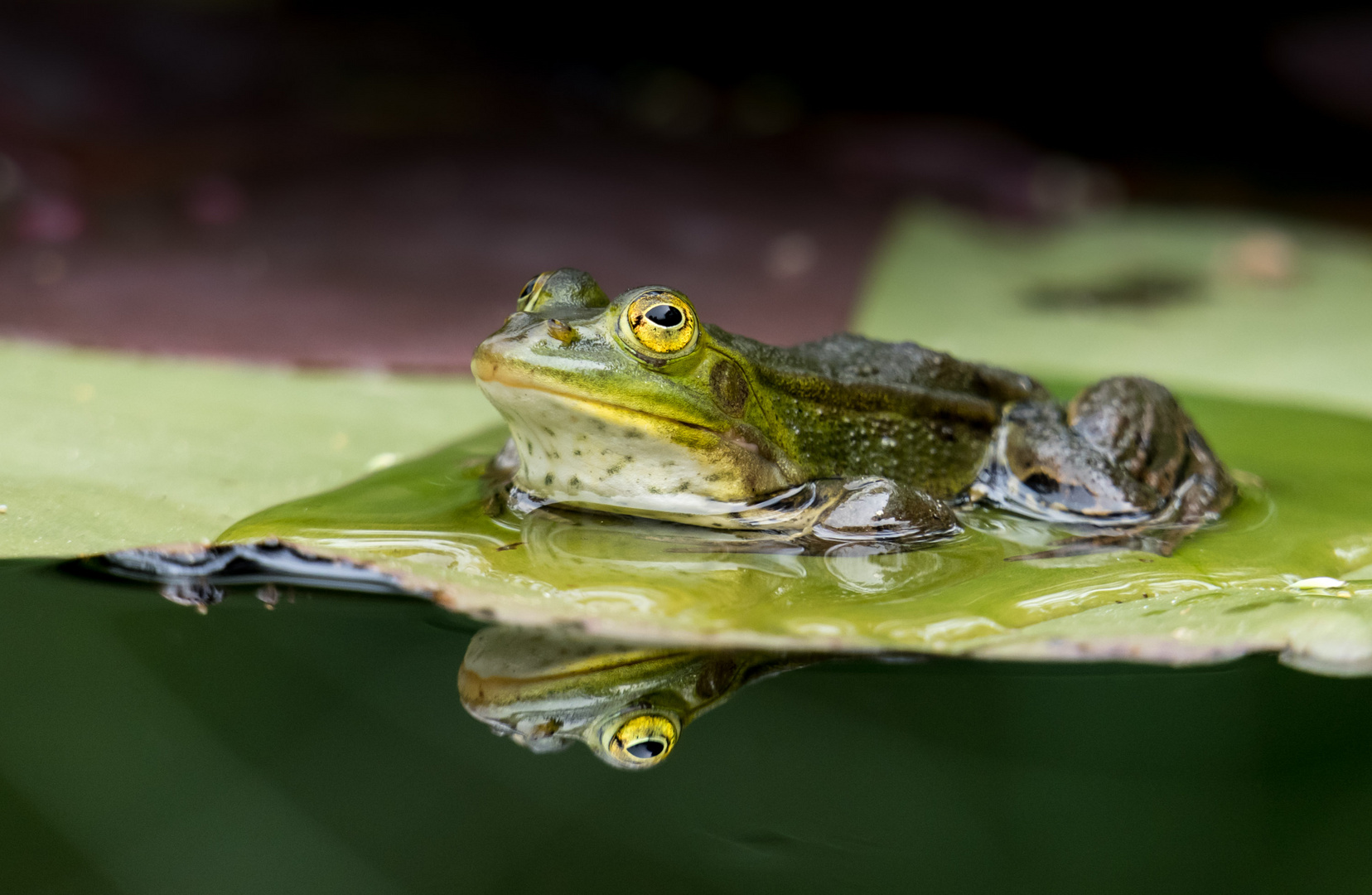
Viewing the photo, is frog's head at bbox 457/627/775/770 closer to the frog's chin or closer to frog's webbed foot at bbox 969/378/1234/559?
the frog's chin

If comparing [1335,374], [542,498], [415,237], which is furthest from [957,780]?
[415,237]

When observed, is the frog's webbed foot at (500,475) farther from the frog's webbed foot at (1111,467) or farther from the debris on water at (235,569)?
the frog's webbed foot at (1111,467)

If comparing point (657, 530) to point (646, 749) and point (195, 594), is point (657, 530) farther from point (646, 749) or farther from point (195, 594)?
point (195, 594)

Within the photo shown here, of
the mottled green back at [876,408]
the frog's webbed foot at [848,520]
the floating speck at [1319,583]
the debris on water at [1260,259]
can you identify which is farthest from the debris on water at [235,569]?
the debris on water at [1260,259]

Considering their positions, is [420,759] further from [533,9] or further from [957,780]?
[533,9]

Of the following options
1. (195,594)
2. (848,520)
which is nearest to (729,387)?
(848,520)

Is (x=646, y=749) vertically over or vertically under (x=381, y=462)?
under
